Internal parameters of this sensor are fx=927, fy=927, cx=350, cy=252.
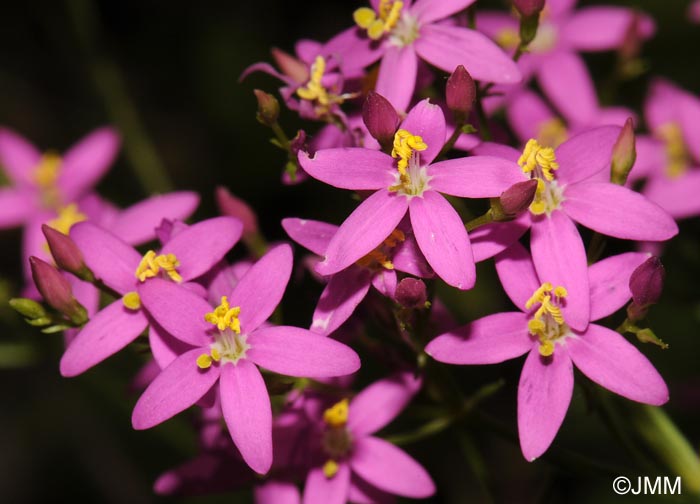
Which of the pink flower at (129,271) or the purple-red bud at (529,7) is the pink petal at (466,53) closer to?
the purple-red bud at (529,7)

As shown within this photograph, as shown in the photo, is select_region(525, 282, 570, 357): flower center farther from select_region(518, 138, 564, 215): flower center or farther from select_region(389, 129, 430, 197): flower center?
select_region(389, 129, 430, 197): flower center

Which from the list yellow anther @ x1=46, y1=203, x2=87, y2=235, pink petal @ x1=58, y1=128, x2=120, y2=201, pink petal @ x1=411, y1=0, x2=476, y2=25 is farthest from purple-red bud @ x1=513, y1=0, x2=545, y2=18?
pink petal @ x1=58, y1=128, x2=120, y2=201

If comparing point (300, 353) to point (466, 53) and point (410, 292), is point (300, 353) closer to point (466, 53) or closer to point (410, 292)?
point (410, 292)

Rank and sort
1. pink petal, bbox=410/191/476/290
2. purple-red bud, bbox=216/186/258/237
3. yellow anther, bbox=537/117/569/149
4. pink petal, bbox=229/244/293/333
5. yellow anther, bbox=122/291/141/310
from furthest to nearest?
yellow anther, bbox=537/117/569/149 < purple-red bud, bbox=216/186/258/237 < yellow anther, bbox=122/291/141/310 < pink petal, bbox=229/244/293/333 < pink petal, bbox=410/191/476/290

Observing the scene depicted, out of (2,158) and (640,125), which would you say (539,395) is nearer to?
(640,125)

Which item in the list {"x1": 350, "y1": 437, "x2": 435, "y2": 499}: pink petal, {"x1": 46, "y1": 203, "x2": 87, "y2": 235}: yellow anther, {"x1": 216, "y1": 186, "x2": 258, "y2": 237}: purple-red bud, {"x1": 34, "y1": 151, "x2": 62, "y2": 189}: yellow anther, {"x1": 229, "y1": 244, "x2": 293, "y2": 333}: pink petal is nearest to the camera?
{"x1": 229, "y1": 244, "x2": 293, "y2": 333}: pink petal

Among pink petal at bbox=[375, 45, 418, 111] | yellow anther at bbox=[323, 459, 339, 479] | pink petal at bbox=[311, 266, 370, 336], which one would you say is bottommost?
yellow anther at bbox=[323, 459, 339, 479]

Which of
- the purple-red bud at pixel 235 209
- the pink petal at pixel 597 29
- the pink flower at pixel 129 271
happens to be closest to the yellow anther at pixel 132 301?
the pink flower at pixel 129 271

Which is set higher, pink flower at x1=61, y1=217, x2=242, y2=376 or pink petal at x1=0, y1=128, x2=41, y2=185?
pink flower at x1=61, y1=217, x2=242, y2=376
